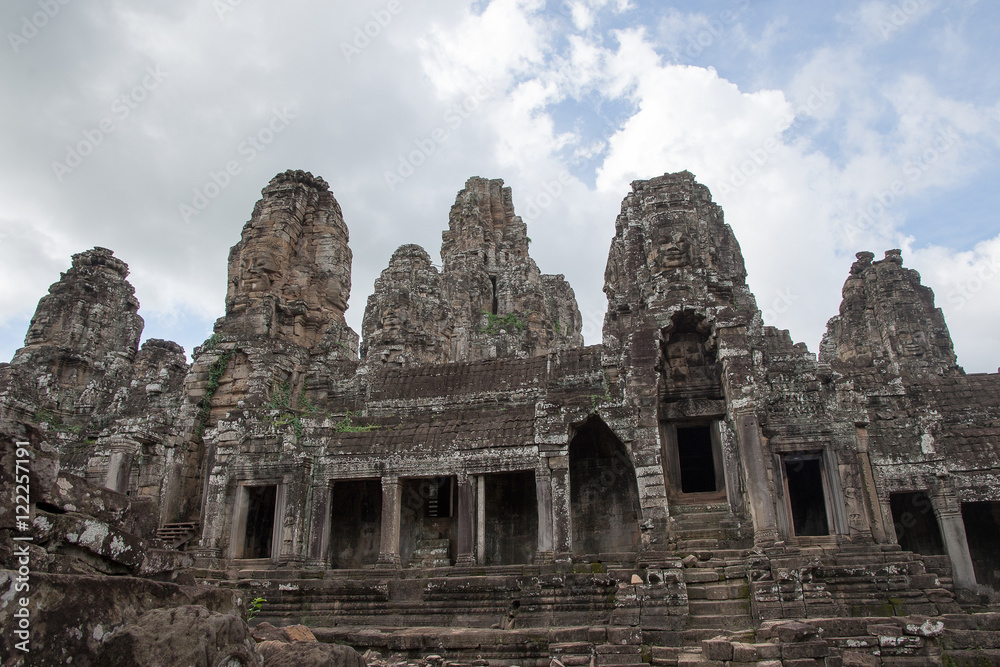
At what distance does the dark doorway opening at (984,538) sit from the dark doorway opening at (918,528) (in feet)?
2.63

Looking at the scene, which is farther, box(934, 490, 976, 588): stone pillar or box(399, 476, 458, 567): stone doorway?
box(399, 476, 458, 567): stone doorway

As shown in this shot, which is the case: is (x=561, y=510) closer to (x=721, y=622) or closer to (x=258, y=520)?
(x=721, y=622)

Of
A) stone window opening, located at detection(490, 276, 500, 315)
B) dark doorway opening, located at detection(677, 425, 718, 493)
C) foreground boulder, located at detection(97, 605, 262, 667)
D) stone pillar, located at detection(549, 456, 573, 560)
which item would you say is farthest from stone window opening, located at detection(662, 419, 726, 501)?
stone window opening, located at detection(490, 276, 500, 315)

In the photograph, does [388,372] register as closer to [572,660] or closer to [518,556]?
[518,556]

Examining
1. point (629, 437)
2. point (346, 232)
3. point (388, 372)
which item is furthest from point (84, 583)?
point (346, 232)

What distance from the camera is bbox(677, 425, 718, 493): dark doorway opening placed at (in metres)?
19.9

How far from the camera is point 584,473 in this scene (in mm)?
18422

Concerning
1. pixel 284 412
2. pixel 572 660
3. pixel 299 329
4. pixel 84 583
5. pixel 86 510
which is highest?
pixel 299 329

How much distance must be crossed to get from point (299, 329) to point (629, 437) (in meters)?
12.5

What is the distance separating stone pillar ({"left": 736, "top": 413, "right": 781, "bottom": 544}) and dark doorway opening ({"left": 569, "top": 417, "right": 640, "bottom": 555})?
3.06m

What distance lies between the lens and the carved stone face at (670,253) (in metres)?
18.8

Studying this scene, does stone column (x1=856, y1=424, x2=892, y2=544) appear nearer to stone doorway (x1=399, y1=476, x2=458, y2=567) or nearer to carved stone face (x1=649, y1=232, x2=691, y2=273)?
carved stone face (x1=649, y1=232, x2=691, y2=273)

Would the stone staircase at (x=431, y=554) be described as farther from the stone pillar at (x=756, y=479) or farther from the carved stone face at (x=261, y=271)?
the carved stone face at (x=261, y=271)

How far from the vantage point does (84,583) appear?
532cm
